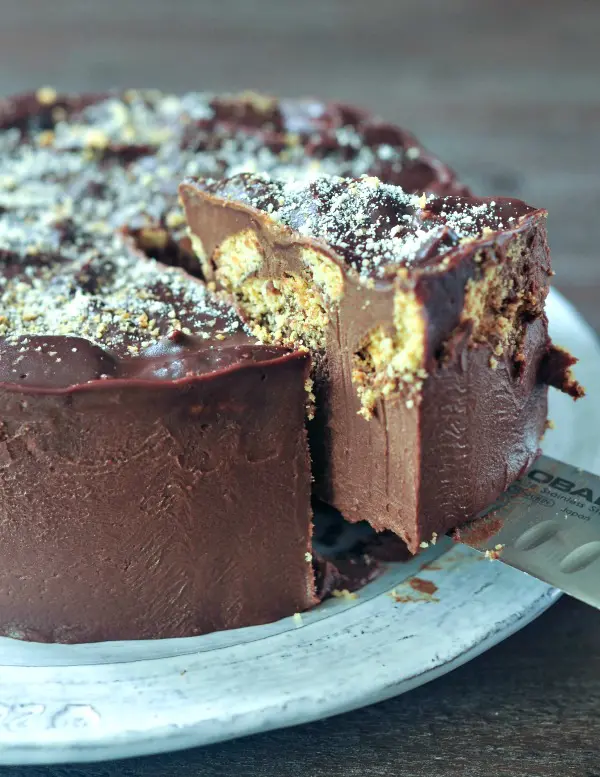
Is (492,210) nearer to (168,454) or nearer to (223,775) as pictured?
(168,454)

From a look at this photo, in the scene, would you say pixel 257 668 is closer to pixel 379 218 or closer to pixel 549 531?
pixel 549 531

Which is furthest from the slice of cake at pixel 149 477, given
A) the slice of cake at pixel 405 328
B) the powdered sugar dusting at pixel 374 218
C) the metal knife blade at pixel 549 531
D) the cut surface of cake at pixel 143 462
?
the metal knife blade at pixel 549 531

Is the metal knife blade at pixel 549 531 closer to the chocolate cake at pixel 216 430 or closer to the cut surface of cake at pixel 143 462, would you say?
the chocolate cake at pixel 216 430

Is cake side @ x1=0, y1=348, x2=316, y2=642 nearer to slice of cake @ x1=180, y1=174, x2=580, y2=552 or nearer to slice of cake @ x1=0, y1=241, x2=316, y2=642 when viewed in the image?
slice of cake @ x1=0, y1=241, x2=316, y2=642

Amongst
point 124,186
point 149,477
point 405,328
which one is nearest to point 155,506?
point 149,477

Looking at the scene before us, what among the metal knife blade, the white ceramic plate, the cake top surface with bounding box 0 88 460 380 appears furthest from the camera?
the cake top surface with bounding box 0 88 460 380

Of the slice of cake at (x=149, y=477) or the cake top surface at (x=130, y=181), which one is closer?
the slice of cake at (x=149, y=477)

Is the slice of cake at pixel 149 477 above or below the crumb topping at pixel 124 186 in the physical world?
below

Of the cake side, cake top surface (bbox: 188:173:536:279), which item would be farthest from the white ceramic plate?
cake top surface (bbox: 188:173:536:279)
